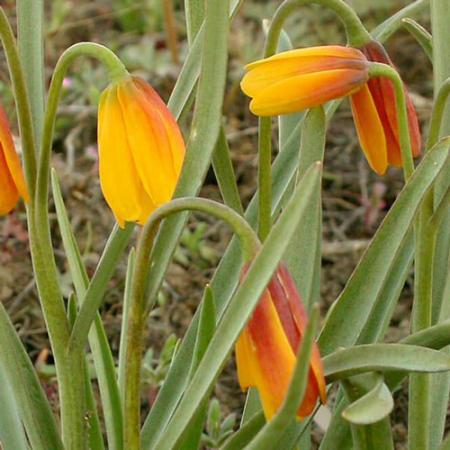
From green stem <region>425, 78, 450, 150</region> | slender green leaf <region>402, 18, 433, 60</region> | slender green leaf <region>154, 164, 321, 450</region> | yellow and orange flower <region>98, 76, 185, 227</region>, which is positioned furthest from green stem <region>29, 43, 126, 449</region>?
slender green leaf <region>402, 18, 433, 60</region>

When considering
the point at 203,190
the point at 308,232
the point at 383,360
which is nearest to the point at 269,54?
the point at 308,232

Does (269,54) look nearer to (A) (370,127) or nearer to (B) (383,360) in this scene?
(A) (370,127)

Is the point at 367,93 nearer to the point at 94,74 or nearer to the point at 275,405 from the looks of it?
the point at 275,405

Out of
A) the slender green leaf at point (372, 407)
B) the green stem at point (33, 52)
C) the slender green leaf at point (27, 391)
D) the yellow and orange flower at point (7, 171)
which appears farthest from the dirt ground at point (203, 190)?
the slender green leaf at point (372, 407)

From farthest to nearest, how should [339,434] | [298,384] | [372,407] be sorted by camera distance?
[339,434] → [372,407] → [298,384]

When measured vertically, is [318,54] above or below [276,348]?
above

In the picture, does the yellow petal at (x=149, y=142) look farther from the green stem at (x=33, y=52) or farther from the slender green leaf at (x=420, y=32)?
the slender green leaf at (x=420, y=32)

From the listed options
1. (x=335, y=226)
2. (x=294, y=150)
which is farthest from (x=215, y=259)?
(x=294, y=150)
